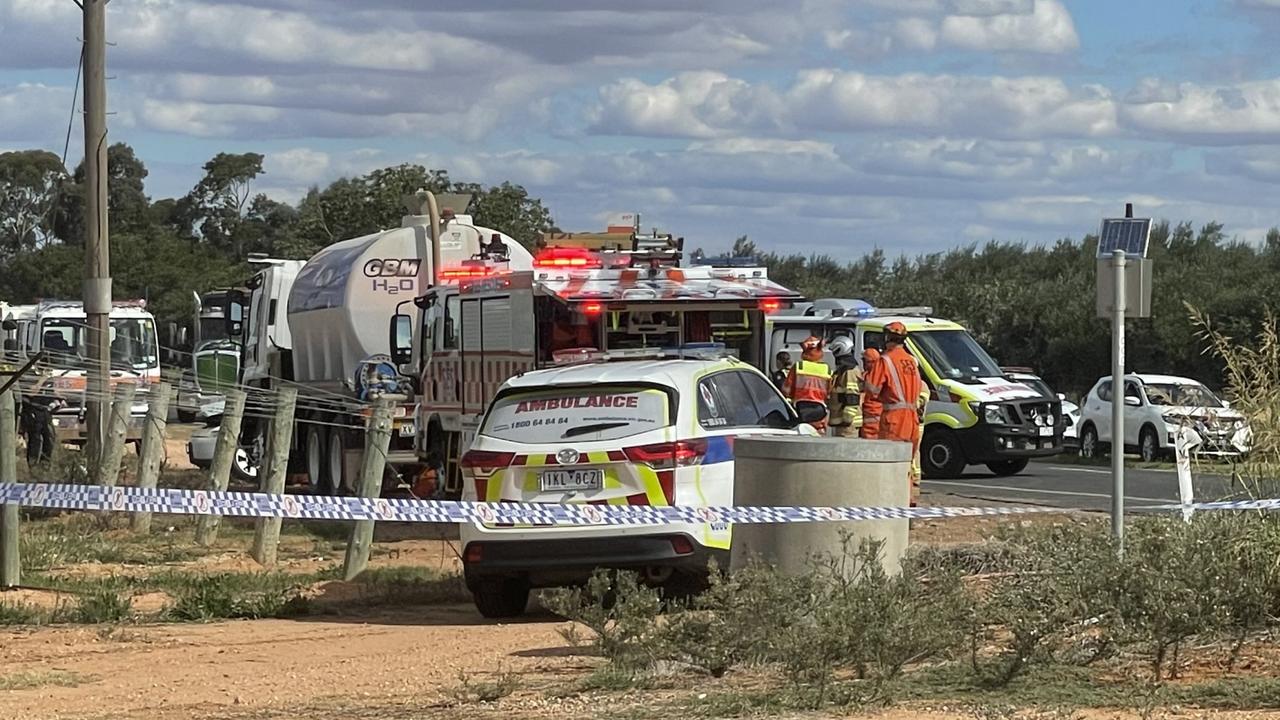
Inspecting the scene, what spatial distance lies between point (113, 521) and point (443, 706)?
10.7 m

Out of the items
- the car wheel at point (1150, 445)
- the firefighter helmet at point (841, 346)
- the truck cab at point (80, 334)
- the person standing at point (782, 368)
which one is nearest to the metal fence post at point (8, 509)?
the person standing at point (782, 368)

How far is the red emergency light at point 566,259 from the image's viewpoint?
750 inches

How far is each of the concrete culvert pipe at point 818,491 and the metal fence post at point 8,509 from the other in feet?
18.9

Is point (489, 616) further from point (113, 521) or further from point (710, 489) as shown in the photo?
point (113, 521)

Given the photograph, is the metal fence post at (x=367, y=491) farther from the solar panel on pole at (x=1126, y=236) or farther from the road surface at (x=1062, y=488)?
the road surface at (x=1062, y=488)

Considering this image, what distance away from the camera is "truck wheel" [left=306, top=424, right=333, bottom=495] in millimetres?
25719

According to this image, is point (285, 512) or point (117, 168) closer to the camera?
point (285, 512)

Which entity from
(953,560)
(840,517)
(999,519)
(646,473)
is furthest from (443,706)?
(999,519)

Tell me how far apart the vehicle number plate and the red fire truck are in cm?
504

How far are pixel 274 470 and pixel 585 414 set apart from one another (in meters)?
4.77

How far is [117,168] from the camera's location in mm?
101750

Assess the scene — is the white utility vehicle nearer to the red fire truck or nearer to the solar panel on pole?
the red fire truck

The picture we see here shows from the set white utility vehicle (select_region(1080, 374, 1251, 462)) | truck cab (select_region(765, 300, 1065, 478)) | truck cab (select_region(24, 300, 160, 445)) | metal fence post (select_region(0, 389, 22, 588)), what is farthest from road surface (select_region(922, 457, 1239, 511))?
truck cab (select_region(24, 300, 160, 445))

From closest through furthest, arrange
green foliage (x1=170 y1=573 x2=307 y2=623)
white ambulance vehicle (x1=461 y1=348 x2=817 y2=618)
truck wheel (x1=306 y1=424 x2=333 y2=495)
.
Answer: white ambulance vehicle (x1=461 y1=348 x2=817 y2=618), green foliage (x1=170 y1=573 x2=307 y2=623), truck wheel (x1=306 y1=424 x2=333 y2=495)
